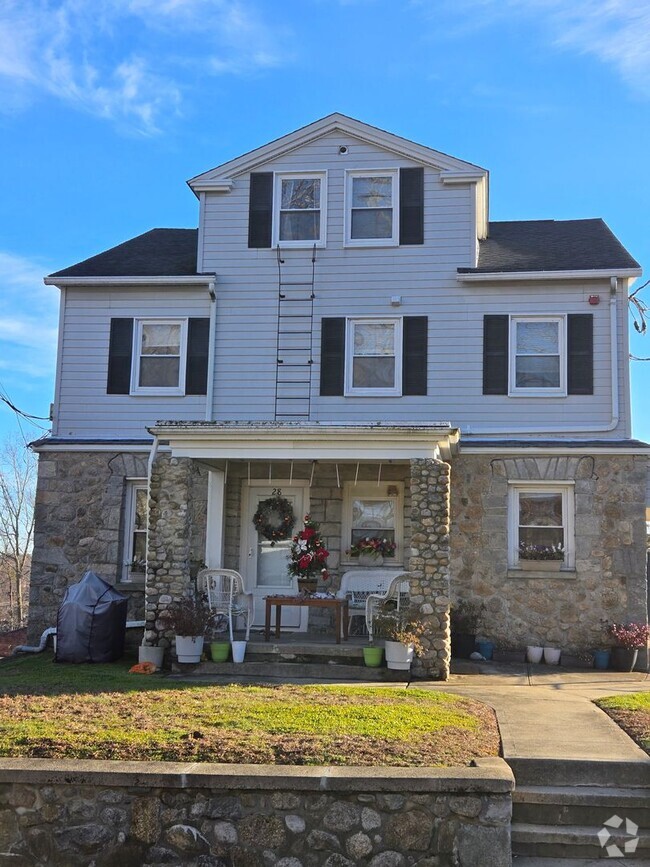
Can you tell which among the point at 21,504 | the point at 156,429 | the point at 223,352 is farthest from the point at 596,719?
the point at 21,504

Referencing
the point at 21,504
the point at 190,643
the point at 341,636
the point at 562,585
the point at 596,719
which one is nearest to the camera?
the point at 596,719

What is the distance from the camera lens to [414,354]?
13.8m

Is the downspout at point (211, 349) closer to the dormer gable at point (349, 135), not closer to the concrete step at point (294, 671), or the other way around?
the dormer gable at point (349, 135)

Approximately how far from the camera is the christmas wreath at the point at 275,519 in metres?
13.5

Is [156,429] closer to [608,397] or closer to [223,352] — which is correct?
[223,352]

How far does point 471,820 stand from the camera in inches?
230

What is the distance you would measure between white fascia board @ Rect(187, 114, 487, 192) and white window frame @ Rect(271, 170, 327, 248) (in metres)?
0.36

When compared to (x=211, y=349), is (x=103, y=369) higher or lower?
lower

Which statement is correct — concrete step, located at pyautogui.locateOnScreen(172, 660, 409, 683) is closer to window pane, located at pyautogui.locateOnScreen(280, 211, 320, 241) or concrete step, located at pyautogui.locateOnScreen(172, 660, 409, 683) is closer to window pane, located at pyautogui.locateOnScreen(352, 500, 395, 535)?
window pane, located at pyautogui.locateOnScreen(352, 500, 395, 535)

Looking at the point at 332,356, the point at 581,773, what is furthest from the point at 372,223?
the point at 581,773

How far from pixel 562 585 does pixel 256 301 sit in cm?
617

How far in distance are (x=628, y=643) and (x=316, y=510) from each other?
467cm

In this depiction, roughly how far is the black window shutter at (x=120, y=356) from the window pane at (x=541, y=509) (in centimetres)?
623

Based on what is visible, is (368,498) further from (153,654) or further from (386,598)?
(153,654)
